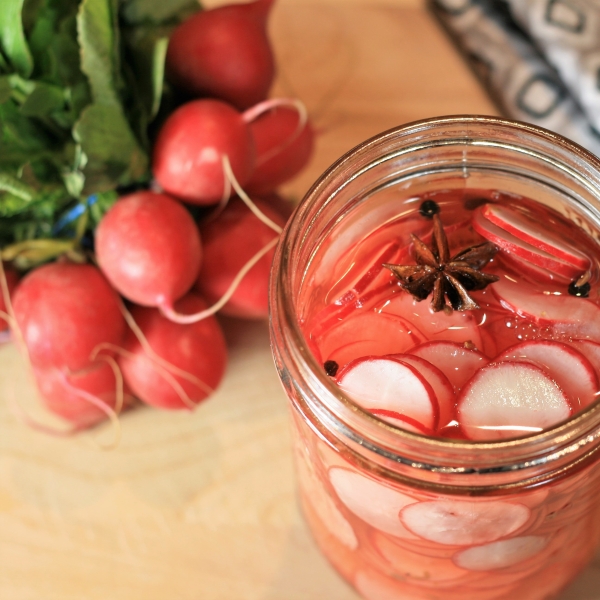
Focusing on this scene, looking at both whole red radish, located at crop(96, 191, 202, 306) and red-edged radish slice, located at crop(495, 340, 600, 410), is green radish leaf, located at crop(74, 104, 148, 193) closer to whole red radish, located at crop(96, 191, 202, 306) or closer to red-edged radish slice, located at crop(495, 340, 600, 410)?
whole red radish, located at crop(96, 191, 202, 306)

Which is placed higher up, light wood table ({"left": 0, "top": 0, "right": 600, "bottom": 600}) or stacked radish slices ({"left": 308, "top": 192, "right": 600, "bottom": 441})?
stacked radish slices ({"left": 308, "top": 192, "right": 600, "bottom": 441})

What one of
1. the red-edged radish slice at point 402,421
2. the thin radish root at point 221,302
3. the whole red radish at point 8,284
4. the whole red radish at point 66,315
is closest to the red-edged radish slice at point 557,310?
the red-edged radish slice at point 402,421

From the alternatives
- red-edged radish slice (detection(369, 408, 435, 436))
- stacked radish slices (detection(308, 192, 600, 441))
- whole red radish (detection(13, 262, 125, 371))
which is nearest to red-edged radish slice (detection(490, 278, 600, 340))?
stacked radish slices (detection(308, 192, 600, 441))

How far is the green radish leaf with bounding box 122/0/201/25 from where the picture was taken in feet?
1.98

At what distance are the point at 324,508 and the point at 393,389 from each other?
0.47 feet

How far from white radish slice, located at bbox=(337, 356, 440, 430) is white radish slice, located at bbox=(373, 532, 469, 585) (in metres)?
0.10

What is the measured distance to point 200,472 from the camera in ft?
1.92

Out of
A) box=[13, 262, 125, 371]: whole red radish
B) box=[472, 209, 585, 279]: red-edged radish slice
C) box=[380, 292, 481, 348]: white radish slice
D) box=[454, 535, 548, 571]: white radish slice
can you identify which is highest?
box=[472, 209, 585, 279]: red-edged radish slice

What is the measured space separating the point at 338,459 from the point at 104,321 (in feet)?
0.88

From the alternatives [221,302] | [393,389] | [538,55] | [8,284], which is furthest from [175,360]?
[538,55]

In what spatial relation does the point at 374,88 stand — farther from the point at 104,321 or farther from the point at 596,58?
the point at 104,321

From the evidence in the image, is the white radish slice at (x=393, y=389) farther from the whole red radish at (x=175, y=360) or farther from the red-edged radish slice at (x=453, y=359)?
the whole red radish at (x=175, y=360)

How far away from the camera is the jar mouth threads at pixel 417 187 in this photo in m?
0.31

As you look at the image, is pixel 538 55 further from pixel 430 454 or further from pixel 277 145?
pixel 430 454
